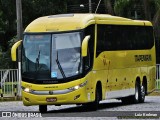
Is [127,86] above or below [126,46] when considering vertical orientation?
below

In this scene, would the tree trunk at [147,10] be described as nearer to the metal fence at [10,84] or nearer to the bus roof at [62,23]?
the metal fence at [10,84]

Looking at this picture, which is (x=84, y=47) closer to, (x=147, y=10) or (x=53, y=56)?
(x=53, y=56)

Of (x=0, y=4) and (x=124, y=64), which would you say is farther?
(x=0, y=4)

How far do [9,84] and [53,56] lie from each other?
48.3 ft

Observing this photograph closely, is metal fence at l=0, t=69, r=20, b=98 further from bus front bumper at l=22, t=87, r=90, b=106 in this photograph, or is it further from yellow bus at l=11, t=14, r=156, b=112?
bus front bumper at l=22, t=87, r=90, b=106

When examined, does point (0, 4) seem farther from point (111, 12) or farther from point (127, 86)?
point (127, 86)

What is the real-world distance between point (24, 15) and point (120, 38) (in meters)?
28.3

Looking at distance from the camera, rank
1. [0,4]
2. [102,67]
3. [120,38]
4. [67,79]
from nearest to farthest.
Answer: [67,79], [102,67], [120,38], [0,4]

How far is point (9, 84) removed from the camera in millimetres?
36406

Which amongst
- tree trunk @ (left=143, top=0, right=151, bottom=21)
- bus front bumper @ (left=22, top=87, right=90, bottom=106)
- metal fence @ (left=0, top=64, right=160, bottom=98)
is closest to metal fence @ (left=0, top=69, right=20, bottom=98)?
metal fence @ (left=0, top=64, right=160, bottom=98)

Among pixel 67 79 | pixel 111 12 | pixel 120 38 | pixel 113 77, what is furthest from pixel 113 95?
pixel 111 12

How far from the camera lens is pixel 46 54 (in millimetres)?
22219

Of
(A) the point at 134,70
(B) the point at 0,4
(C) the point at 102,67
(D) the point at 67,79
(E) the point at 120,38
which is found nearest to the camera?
(D) the point at 67,79

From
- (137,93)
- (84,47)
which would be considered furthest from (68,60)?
(137,93)
